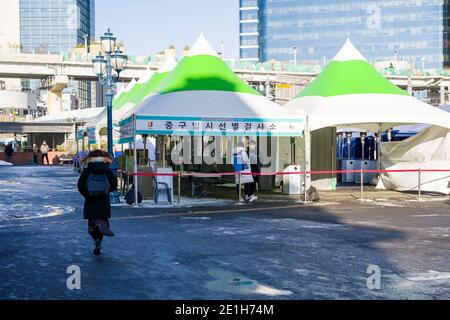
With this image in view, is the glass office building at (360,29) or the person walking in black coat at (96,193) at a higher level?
the glass office building at (360,29)

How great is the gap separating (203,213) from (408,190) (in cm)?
995

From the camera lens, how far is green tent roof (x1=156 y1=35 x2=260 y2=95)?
60.5ft

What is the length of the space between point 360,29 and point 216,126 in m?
140

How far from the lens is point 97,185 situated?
9148 millimetres

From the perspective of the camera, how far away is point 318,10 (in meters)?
152

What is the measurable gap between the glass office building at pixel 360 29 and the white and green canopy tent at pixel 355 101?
122 metres

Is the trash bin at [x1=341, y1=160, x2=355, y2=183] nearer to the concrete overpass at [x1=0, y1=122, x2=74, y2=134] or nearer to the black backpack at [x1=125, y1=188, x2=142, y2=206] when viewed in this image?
the black backpack at [x1=125, y1=188, x2=142, y2=206]

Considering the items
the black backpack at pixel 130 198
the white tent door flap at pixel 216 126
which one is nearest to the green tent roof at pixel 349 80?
the white tent door flap at pixel 216 126

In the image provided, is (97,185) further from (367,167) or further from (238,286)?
(367,167)

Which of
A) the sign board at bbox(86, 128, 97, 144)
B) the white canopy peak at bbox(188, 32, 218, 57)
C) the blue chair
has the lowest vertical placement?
the blue chair

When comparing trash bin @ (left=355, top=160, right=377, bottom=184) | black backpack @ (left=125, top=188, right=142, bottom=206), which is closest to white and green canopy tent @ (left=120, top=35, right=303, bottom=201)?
black backpack @ (left=125, top=188, right=142, bottom=206)

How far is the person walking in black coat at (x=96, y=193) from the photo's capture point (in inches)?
360

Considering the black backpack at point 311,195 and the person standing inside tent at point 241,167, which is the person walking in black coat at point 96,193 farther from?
the black backpack at point 311,195
